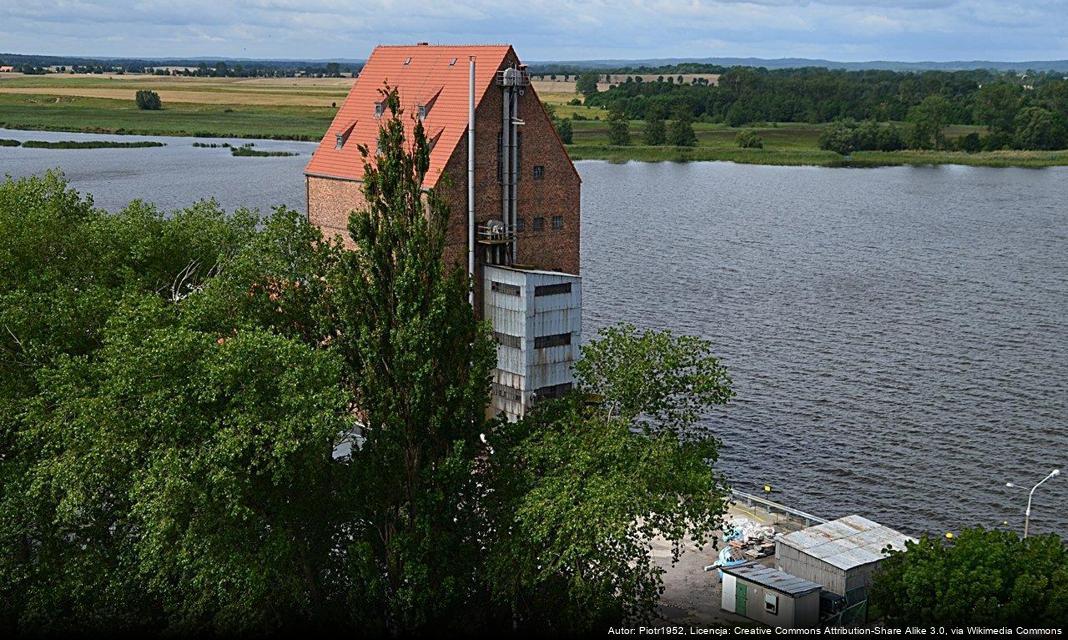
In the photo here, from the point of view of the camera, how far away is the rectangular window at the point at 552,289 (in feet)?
160

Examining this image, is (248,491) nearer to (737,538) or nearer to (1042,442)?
(737,538)

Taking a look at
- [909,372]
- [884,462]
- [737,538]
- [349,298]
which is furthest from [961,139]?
[349,298]

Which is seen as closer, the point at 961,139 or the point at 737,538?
the point at 737,538

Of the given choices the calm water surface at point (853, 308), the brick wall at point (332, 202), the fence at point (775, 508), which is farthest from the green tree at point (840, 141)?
the fence at point (775, 508)

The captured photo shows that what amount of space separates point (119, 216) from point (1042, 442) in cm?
4190

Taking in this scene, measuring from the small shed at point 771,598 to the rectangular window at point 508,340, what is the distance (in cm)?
1304

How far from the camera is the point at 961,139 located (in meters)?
193

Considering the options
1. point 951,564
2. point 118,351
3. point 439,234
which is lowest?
point 951,564

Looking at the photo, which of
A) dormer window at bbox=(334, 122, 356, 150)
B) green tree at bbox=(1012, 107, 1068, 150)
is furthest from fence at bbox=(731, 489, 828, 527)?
green tree at bbox=(1012, 107, 1068, 150)

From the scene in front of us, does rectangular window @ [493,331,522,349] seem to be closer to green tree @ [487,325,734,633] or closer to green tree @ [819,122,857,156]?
green tree @ [487,325,734,633]

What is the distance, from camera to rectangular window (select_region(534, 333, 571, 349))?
49031 mm

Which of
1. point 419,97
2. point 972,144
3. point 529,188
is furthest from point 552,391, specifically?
point 972,144

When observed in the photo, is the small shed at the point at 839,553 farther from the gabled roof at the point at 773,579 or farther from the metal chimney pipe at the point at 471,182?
the metal chimney pipe at the point at 471,182

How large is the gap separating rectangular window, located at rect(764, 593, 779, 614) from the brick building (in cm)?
1365
